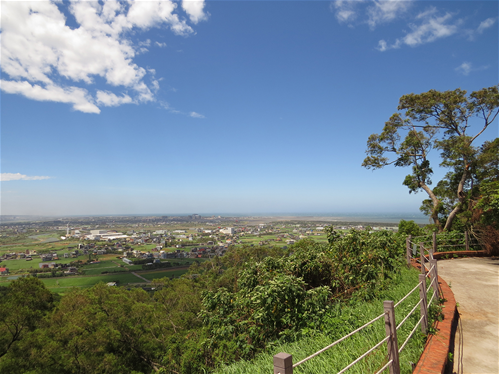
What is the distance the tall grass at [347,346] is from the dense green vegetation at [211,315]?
0.06 metres

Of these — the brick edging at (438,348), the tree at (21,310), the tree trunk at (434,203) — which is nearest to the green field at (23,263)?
the tree at (21,310)

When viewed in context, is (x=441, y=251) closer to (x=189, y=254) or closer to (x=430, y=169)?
(x=430, y=169)

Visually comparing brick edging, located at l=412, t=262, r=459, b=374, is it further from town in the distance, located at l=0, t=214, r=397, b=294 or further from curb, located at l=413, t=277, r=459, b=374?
town in the distance, located at l=0, t=214, r=397, b=294

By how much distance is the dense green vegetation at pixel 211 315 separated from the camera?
15.2 ft

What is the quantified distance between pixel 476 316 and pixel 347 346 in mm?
3006

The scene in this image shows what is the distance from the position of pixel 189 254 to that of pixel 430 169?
5825 centimetres

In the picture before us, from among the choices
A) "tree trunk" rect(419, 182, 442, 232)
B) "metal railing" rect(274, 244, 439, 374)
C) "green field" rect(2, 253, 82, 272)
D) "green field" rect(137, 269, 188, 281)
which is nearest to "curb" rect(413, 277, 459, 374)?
"metal railing" rect(274, 244, 439, 374)

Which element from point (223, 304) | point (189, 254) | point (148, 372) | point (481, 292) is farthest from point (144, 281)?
point (481, 292)

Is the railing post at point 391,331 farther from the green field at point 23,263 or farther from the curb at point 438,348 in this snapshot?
the green field at point 23,263

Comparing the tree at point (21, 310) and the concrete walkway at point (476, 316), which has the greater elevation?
the concrete walkway at point (476, 316)

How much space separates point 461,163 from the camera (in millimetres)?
13055

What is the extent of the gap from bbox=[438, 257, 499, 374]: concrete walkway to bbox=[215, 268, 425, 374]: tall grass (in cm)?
55

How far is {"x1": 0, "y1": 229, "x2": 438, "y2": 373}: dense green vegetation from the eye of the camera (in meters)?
4.63

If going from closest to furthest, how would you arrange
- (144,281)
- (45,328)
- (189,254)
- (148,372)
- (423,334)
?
1. (423,334)
2. (45,328)
3. (148,372)
4. (144,281)
5. (189,254)
